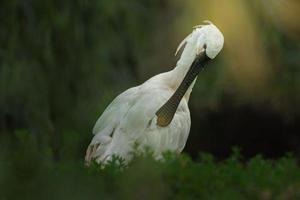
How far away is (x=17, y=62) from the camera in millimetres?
9727

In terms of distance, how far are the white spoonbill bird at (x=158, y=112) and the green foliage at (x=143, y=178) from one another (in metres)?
2.72

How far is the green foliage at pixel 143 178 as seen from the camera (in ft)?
14.8

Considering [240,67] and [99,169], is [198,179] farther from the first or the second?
[240,67]

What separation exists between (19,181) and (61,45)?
5.52 metres

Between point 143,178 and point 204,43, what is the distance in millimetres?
4965

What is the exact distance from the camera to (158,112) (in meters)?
8.77

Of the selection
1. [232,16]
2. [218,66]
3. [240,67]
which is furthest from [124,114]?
[240,67]

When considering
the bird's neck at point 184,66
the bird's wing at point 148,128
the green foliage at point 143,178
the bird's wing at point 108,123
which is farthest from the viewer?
the bird's neck at point 184,66

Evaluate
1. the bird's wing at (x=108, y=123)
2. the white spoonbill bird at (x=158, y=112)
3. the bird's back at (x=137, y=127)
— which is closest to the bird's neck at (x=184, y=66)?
the white spoonbill bird at (x=158, y=112)

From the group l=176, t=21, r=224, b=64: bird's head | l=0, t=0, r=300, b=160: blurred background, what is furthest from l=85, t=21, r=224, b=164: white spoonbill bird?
l=0, t=0, r=300, b=160: blurred background

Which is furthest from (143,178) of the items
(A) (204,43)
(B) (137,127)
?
(A) (204,43)

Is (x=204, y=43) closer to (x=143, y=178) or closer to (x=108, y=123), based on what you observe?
(x=108, y=123)

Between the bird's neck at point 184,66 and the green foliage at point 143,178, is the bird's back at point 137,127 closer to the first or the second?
the bird's neck at point 184,66

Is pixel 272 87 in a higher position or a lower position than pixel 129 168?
lower
